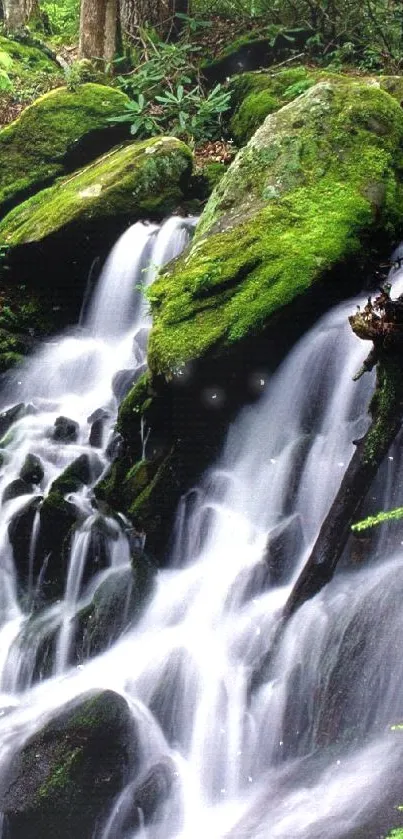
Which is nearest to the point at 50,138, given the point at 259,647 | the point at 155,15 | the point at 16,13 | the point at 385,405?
the point at 155,15

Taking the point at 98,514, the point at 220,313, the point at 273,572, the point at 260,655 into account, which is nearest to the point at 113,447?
the point at 98,514

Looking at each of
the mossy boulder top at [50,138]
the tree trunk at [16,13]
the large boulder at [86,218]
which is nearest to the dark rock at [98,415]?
the large boulder at [86,218]

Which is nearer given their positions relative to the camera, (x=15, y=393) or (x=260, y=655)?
(x=260, y=655)

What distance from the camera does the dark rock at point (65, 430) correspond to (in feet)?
25.8

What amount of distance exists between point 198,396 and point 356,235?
195 centimetres

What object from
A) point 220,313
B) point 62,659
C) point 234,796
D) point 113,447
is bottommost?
point 234,796

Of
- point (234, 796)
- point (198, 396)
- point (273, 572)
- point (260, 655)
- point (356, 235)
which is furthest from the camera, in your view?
point (356, 235)

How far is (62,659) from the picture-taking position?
602cm

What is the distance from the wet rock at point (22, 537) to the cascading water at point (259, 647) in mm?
88

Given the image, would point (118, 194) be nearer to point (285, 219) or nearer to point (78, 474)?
point (285, 219)

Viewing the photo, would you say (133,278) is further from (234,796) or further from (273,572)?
(234,796)

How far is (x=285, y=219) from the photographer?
716 cm

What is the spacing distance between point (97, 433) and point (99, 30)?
288 inches

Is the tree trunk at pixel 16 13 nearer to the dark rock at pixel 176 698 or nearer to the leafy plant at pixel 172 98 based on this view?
the leafy plant at pixel 172 98
